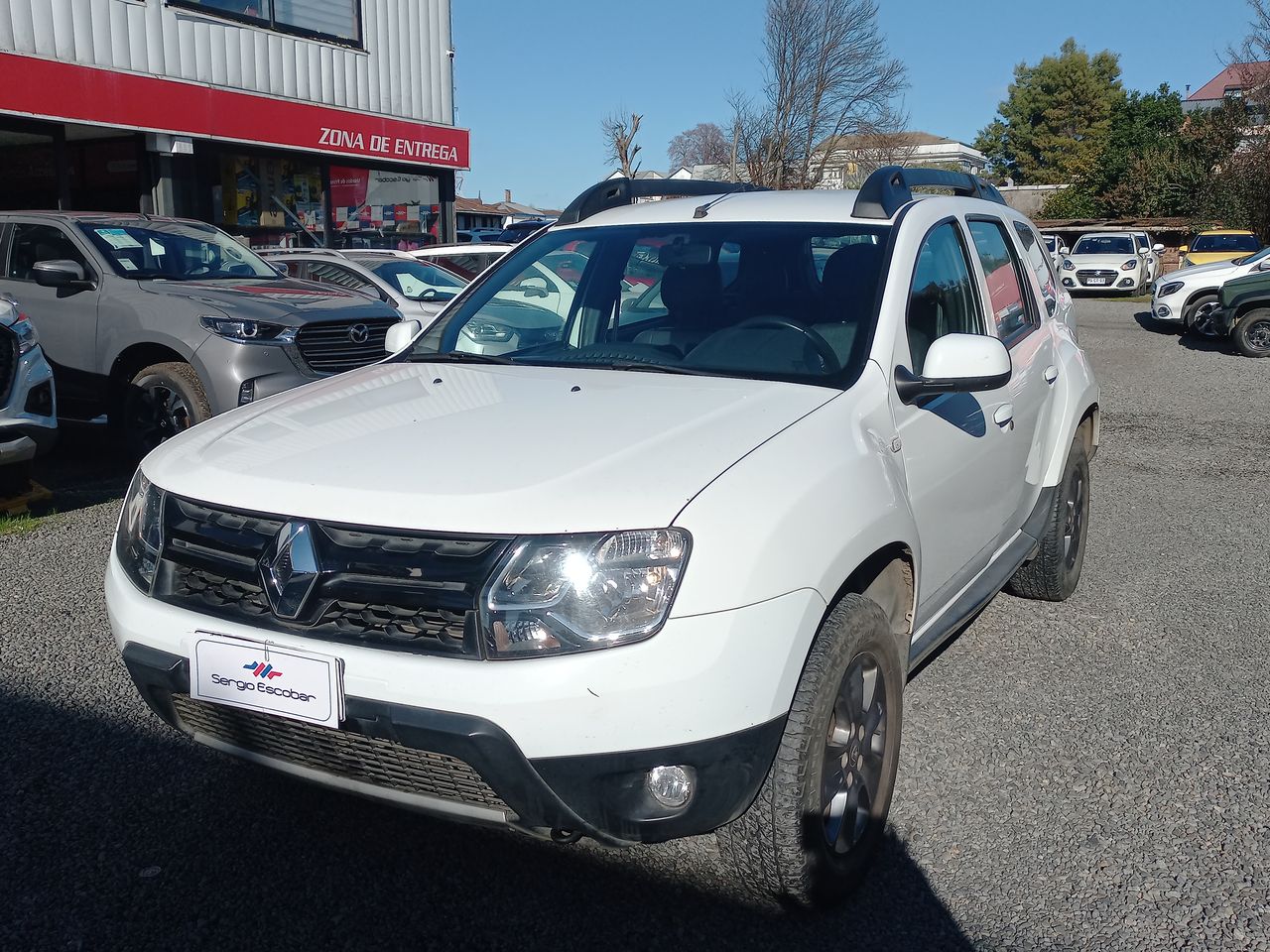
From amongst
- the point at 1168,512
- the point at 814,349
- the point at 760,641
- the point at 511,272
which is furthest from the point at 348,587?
the point at 1168,512

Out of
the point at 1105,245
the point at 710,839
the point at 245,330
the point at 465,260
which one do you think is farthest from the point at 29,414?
the point at 1105,245

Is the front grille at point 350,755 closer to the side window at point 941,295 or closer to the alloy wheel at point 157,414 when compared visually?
the side window at point 941,295

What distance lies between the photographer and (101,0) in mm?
13273

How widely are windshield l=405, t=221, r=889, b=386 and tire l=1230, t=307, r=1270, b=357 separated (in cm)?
1435

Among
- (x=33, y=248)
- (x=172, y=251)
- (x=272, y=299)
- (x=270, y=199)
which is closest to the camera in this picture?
(x=272, y=299)

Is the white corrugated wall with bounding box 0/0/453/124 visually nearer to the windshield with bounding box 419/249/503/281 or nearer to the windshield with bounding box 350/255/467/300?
the windshield with bounding box 419/249/503/281

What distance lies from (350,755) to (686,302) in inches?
72.1

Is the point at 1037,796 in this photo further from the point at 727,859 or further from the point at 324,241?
the point at 324,241

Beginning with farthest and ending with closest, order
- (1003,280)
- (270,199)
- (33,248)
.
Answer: (270,199)
(33,248)
(1003,280)

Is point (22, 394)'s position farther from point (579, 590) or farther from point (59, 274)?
point (579, 590)

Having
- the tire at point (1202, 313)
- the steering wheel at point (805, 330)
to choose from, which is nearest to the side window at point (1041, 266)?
the steering wheel at point (805, 330)

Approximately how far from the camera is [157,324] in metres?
6.97

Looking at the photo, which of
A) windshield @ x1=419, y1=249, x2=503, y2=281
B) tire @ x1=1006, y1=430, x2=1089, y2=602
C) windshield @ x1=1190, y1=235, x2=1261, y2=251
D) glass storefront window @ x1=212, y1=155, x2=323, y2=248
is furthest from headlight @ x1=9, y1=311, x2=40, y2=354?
windshield @ x1=1190, y1=235, x2=1261, y2=251

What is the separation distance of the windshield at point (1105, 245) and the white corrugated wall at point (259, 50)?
1779 centimetres
